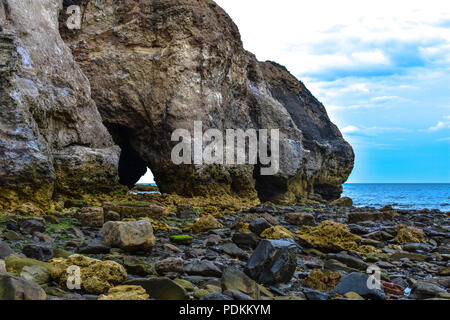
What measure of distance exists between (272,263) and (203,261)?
0.85 m

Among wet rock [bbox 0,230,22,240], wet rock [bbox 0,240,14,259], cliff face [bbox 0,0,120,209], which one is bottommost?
wet rock [bbox 0,230,22,240]

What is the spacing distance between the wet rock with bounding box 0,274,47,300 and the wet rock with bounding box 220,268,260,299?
64.8 inches

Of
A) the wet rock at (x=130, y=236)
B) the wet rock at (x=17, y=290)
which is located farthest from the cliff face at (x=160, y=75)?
the wet rock at (x=17, y=290)

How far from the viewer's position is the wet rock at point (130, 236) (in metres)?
5.37

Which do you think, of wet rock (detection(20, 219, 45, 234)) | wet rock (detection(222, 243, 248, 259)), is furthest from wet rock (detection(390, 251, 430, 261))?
wet rock (detection(20, 219, 45, 234))

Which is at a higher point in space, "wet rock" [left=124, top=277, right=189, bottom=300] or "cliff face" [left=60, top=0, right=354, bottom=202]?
"cliff face" [left=60, top=0, right=354, bottom=202]

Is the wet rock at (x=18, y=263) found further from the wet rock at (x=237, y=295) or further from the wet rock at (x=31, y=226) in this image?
the wet rock at (x=31, y=226)

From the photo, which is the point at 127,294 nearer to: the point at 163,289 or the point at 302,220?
the point at 163,289

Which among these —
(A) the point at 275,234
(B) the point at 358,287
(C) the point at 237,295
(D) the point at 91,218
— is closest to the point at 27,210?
(D) the point at 91,218

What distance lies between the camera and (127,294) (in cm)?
333

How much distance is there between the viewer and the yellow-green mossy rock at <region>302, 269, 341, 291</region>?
4.45 metres

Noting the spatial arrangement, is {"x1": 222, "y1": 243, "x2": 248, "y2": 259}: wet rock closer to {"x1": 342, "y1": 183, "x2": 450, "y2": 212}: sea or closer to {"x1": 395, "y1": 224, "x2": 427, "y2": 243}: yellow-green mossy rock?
{"x1": 395, "y1": 224, "x2": 427, "y2": 243}: yellow-green mossy rock
